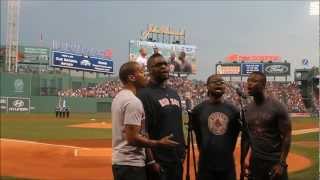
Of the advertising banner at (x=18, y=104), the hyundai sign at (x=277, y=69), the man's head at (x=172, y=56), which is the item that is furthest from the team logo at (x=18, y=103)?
the hyundai sign at (x=277, y=69)

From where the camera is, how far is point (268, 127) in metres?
6.08

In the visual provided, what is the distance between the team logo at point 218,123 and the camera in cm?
593

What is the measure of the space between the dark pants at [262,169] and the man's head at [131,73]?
5.82 feet

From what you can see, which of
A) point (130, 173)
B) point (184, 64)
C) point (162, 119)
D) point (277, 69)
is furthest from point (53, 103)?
point (130, 173)

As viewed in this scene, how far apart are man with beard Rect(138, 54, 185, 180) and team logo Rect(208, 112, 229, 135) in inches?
16.7

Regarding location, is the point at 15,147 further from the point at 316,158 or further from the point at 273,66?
the point at 273,66

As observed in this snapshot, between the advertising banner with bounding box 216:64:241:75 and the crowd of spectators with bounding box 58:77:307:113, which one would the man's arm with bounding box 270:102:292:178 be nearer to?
the crowd of spectators with bounding box 58:77:307:113

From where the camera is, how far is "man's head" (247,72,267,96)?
612 centimetres

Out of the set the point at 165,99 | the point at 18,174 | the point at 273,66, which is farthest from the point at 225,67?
the point at 165,99

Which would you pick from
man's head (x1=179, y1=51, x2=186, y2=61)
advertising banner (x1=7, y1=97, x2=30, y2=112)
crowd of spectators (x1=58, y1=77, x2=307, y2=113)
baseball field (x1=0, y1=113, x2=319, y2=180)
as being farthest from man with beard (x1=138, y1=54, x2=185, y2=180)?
man's head (x1=179, y1=51, x2=186, y2=61)

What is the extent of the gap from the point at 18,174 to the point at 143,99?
8766 millimetres

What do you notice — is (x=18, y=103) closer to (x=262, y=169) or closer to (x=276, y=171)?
Answer: (x=262, y=169)

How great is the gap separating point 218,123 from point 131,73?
122cm

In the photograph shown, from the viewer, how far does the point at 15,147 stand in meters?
19.9
